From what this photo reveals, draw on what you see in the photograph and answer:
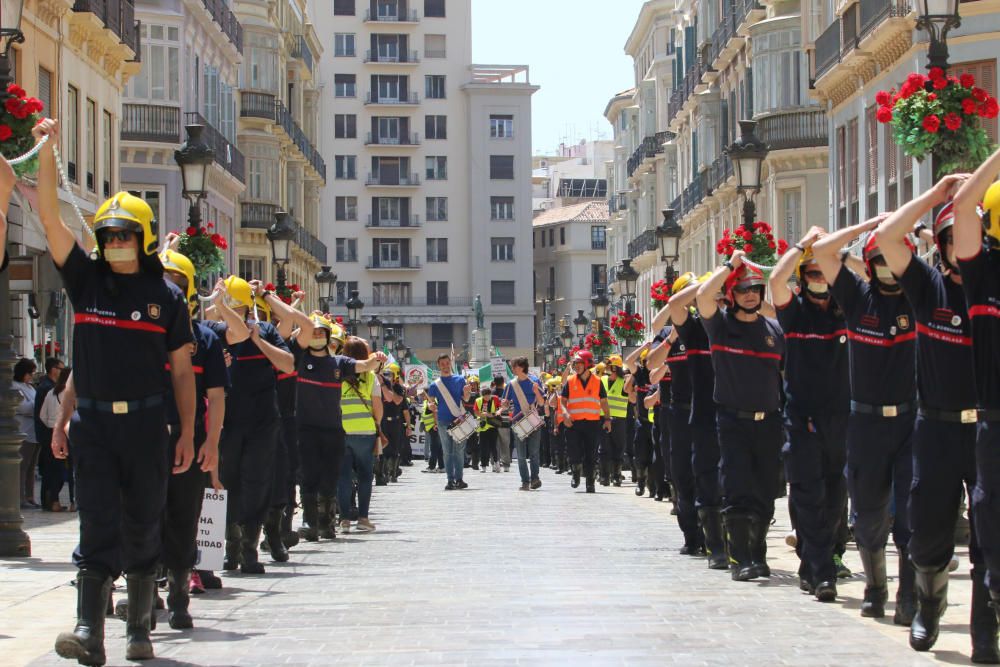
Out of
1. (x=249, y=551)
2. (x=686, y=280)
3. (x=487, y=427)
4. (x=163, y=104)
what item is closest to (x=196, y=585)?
(x=249, y=551)

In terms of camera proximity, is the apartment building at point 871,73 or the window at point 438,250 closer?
the apartment building at point 871,73

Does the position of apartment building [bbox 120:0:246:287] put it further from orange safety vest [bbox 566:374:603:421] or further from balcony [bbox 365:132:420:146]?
balcony [bbox 365:132:420:146]

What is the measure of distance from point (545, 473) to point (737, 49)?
17920 mm

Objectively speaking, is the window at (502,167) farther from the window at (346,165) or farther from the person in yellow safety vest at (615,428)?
the person in yellow safety vest at (615,428)

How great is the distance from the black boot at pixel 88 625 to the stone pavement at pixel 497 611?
45 centimetres

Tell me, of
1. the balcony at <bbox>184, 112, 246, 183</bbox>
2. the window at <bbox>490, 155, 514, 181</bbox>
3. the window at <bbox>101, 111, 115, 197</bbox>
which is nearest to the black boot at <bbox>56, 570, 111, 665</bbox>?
the window at <bbox>101, 111, 115, 197</bbox>

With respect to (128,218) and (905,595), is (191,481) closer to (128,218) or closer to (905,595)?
(128,218)

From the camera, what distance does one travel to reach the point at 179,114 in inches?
1785

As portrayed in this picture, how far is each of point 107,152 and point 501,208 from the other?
74816 millimetres

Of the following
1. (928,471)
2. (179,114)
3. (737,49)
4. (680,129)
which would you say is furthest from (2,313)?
(680,129)

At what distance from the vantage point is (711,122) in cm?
5809

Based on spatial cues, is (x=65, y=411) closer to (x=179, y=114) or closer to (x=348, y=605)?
(x=348, y=605)

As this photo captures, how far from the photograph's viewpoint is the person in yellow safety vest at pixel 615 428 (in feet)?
96.4

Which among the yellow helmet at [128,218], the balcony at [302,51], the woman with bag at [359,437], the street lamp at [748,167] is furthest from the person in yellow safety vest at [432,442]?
the balcony at [302,51]
